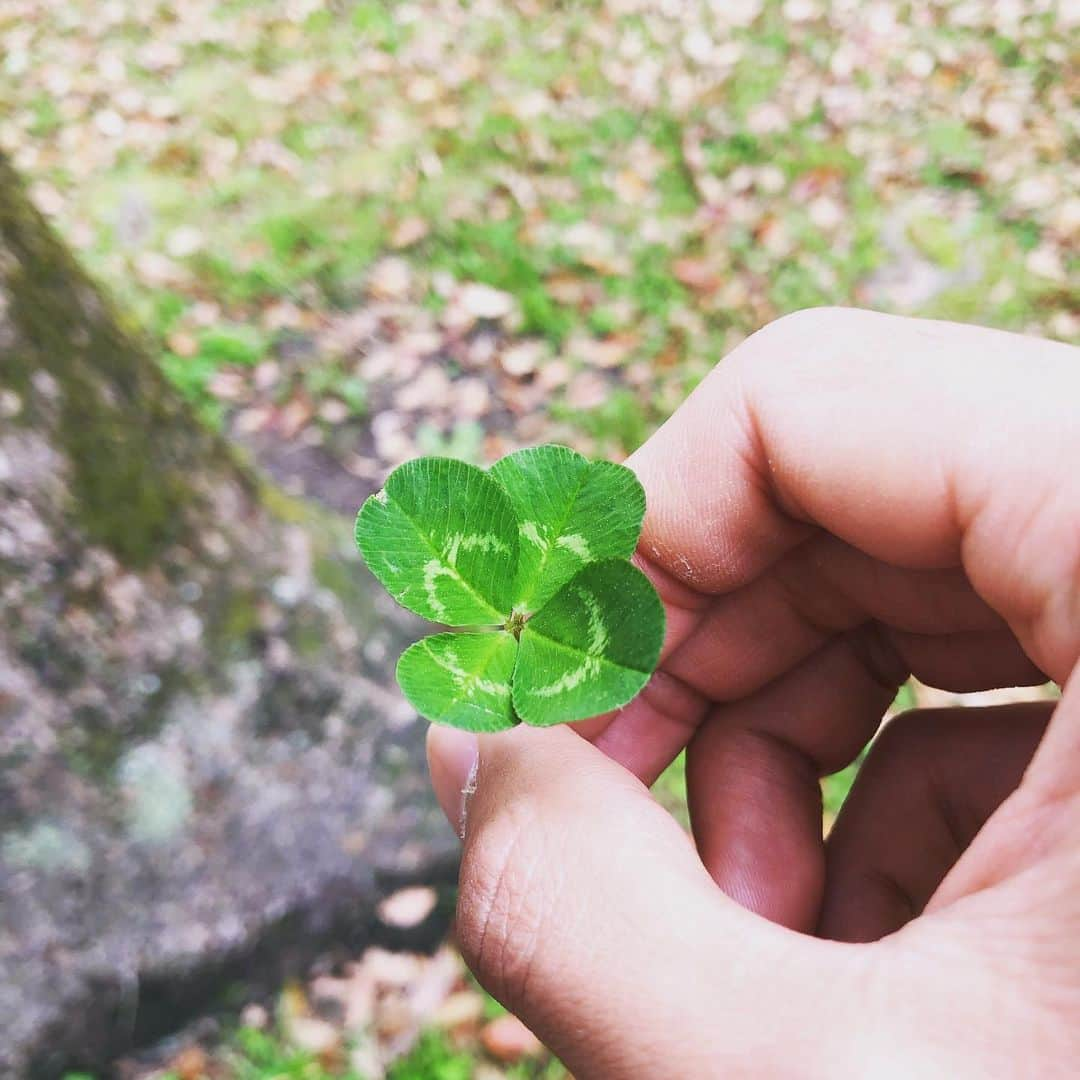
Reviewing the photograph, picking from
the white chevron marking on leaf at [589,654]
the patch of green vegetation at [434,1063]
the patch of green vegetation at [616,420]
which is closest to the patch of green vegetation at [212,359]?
the patch of green vegetation at [616,420]

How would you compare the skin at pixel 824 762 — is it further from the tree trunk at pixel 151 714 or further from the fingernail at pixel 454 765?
the tree trunk at pixel 151 714

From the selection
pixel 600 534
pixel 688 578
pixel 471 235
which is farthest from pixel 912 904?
pixel 471 235

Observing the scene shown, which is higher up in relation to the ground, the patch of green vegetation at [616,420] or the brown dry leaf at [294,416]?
the brown dry leaf at [294,416]

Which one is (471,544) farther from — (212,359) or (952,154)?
(952,154)

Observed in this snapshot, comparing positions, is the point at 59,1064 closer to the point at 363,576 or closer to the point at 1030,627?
the point at 363,576

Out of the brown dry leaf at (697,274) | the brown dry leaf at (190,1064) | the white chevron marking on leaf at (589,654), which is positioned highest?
the white chevron marking on leaf at (589,654)

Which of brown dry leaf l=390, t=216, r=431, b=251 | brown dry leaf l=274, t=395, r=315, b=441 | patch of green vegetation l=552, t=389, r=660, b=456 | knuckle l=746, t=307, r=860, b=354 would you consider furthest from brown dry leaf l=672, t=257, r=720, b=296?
knuckle l=746, t=307, r=860, b=354

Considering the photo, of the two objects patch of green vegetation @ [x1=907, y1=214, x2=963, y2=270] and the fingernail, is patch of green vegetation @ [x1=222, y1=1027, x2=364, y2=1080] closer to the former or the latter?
the fingernail
